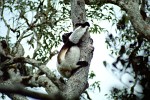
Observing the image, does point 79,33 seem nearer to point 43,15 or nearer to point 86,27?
point 86,27

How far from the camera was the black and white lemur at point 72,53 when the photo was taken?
4884 mm

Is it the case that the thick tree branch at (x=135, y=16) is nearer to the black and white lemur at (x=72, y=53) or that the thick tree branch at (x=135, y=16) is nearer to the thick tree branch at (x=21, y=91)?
the black and white lemur at (x=72, y=53)

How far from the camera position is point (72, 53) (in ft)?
17.8

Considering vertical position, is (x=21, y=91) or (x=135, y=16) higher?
(x=21, y=91)

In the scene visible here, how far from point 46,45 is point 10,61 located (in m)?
3.74

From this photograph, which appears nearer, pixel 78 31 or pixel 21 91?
pixel 21 91

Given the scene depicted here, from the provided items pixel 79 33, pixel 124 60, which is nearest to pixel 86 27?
pixel 79 33

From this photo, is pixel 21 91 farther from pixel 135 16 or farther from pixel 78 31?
pixel 135 16

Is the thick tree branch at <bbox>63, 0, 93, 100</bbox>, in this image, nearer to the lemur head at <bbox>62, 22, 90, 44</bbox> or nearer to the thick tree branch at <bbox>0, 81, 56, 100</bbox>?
the lemur head at <bbox>62, 22, 90, 44</bbox>

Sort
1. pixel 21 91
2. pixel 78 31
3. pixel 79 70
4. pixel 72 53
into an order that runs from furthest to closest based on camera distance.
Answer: pixel 72 53 → pixel 78 31 → pixel 79 70 → pixel 21 91

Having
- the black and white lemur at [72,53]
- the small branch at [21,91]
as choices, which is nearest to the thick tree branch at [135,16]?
the black and white lemur at [72,53]

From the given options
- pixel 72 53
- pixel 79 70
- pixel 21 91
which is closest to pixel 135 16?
pixel 72 53

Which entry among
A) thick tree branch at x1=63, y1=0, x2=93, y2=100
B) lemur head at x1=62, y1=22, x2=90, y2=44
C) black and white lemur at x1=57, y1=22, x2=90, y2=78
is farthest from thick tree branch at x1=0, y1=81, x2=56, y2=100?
lemur head at x1=62, y1=22, x2=90, y2=44

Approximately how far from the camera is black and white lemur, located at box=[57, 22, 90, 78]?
4884 millimetres
